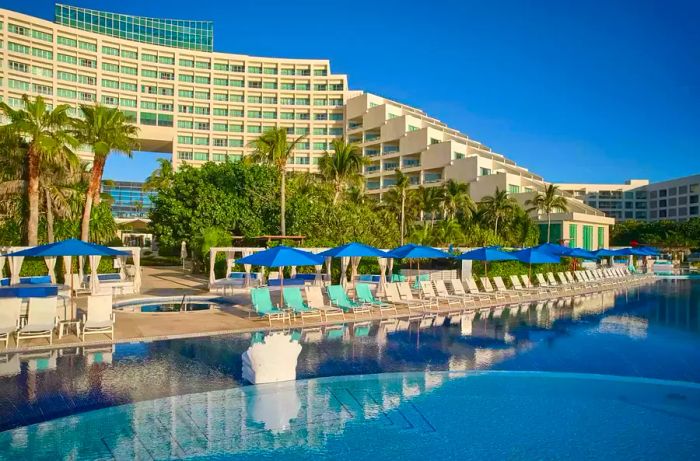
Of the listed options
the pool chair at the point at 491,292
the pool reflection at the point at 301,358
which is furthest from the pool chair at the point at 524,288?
the pool reflection at the point at 301,358

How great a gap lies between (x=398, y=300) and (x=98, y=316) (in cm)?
874

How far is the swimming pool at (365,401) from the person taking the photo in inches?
253

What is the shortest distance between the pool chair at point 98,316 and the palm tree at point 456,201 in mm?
41934

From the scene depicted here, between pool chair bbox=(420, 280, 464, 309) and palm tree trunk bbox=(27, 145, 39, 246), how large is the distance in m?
16.2

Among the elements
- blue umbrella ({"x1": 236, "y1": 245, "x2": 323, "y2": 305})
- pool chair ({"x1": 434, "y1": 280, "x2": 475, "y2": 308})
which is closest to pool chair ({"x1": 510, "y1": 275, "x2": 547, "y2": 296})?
pool chair ({"x1": 434, "y1": 280, "x2": 475, "y2": 308})

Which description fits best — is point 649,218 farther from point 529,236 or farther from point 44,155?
point 44,155

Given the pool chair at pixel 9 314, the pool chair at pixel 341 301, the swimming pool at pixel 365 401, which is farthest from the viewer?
the pool chair at pixel 341 301

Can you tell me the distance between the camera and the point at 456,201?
51.2 metres

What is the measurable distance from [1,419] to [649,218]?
12624 centimetres

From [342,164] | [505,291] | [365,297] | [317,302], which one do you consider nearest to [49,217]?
[317,302]

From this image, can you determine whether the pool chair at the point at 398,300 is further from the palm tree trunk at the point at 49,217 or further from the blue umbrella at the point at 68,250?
the palm tree trunk at the point at 49,217

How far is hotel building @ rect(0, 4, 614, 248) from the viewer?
64000 millimetres

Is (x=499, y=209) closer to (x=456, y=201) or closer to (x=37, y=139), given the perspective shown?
(x=456, y=201)

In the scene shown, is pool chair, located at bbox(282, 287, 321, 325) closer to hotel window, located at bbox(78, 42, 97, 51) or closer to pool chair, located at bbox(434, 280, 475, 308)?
pool chair, located at bbox(434, 280, 475, 308)
